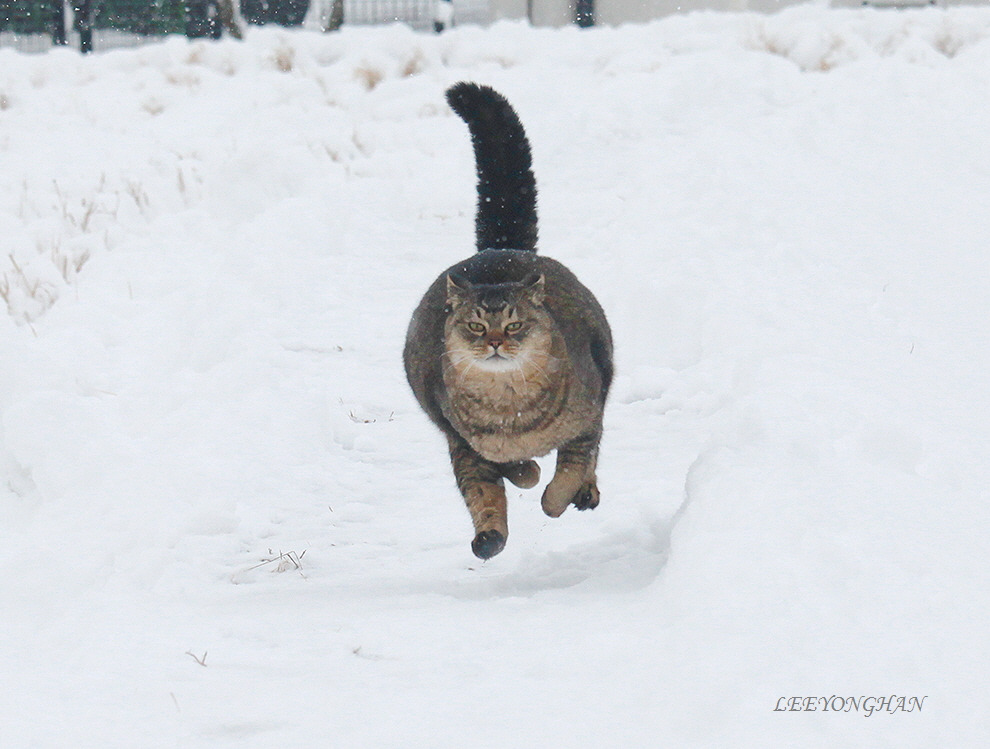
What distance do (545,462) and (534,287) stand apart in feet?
3.81

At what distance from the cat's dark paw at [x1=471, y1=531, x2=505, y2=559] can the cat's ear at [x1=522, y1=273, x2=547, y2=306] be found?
2.18ft

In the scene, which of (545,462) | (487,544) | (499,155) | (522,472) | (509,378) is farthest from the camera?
(545,462)

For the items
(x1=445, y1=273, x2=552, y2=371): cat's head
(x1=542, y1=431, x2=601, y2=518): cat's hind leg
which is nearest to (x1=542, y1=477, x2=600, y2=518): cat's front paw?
(x1=542, y1=431, x2=601, y2=518): cat's hind leg

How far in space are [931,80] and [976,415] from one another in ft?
18.5

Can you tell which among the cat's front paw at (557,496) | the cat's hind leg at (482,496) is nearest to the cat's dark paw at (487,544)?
the cat's hind leg at (482,496)

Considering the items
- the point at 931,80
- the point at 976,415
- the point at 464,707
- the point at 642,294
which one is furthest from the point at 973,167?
the point at 464,707

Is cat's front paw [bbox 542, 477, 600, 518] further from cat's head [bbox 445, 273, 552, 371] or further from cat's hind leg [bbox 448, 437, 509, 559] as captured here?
cat's head [bbox 445, 273, 552, 371]

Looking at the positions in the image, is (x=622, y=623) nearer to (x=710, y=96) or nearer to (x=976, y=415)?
(x=976, y=415)

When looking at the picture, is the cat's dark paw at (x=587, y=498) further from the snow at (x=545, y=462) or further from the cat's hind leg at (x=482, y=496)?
the cat's hind leg at (x=482, y=496)

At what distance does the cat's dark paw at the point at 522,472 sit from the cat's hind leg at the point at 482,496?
41 mm

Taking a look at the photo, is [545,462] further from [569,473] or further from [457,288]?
[457,288]

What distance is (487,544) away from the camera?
2.84m

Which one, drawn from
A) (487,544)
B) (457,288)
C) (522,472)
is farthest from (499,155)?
(487,544)

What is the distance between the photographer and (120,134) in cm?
905
